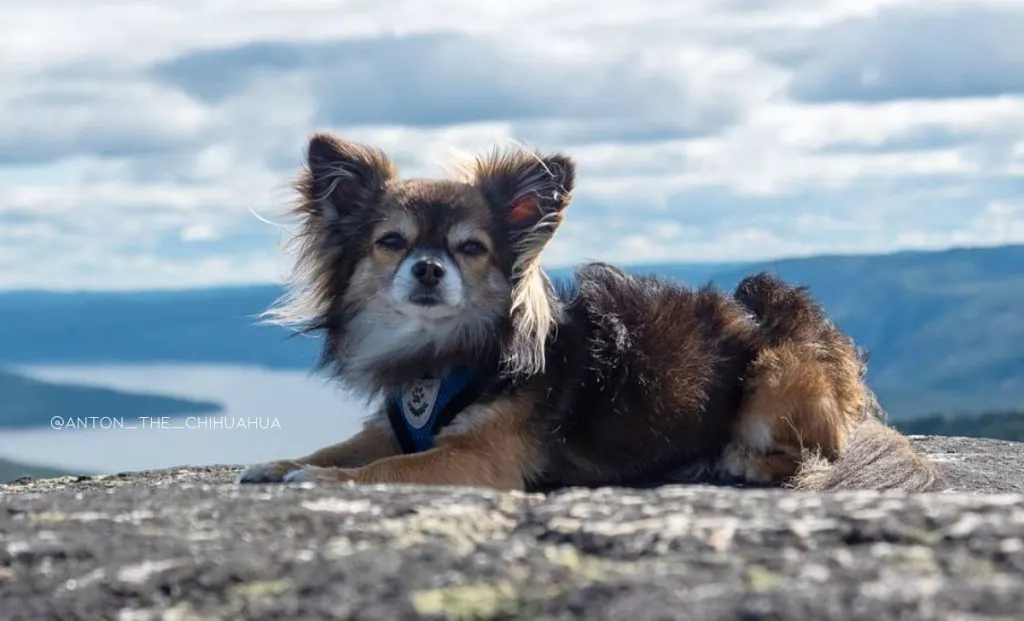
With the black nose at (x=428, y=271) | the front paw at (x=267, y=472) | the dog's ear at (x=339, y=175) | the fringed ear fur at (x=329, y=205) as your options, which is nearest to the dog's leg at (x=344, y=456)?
the front paw at (x=267, y=472)

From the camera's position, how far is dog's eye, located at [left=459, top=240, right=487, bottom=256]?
8125mm

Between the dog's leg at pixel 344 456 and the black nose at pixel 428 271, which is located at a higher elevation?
the black nose at pixel 428 271

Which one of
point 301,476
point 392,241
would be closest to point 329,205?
point 392,241

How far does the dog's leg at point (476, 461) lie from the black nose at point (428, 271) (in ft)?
2.48

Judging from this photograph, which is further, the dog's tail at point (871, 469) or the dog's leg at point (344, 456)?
the dog's tail at point (871, 469)

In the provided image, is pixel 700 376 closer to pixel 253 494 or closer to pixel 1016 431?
pixel 253 494

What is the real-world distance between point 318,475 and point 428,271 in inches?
52.3

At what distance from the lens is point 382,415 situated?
28.4ft

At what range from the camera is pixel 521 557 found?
3.71 metres

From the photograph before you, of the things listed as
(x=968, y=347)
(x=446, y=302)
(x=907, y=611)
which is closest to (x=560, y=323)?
(x=446, y=302)

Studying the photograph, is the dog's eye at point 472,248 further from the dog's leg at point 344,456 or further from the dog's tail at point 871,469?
the dog's tail at point 871,469

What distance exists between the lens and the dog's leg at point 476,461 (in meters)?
7.39

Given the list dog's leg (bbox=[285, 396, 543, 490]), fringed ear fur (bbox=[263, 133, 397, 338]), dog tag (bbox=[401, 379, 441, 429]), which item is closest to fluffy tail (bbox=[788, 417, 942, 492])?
dog's leg (bbox=[285, 396, 543, 490])

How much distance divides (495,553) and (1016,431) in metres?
42.5
